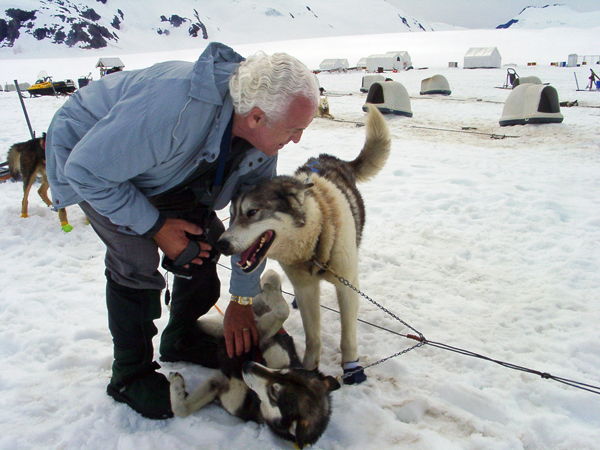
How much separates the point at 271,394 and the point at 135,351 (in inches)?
23.5

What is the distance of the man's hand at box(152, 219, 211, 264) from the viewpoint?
1493 millimetres

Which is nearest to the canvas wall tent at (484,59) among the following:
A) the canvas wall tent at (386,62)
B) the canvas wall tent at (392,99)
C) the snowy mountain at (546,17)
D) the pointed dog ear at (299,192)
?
the canvas wall tent at (386,62)

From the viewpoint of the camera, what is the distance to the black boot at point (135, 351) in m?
1.59

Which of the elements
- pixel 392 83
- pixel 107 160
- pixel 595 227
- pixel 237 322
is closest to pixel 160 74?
pixel 107 160

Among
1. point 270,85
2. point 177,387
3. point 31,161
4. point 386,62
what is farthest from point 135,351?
point 386,62

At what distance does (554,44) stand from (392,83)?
43.3 metres

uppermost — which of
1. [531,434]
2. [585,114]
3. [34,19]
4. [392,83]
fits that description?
[34,19]

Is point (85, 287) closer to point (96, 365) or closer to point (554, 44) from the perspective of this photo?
point (96, 365)

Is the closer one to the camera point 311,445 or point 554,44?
point 311,445

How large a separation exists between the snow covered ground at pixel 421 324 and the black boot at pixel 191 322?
0.06 meters

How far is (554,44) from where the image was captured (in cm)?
4138

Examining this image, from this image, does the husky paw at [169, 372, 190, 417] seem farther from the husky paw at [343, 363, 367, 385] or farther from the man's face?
the man's face

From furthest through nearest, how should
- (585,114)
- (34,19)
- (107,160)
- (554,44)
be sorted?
1. (34,19)
2. (554,44)
3. (585,114)
4. (107,160)

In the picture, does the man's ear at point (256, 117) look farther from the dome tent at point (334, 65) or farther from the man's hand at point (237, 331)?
the dome tent at point (334, 65)
